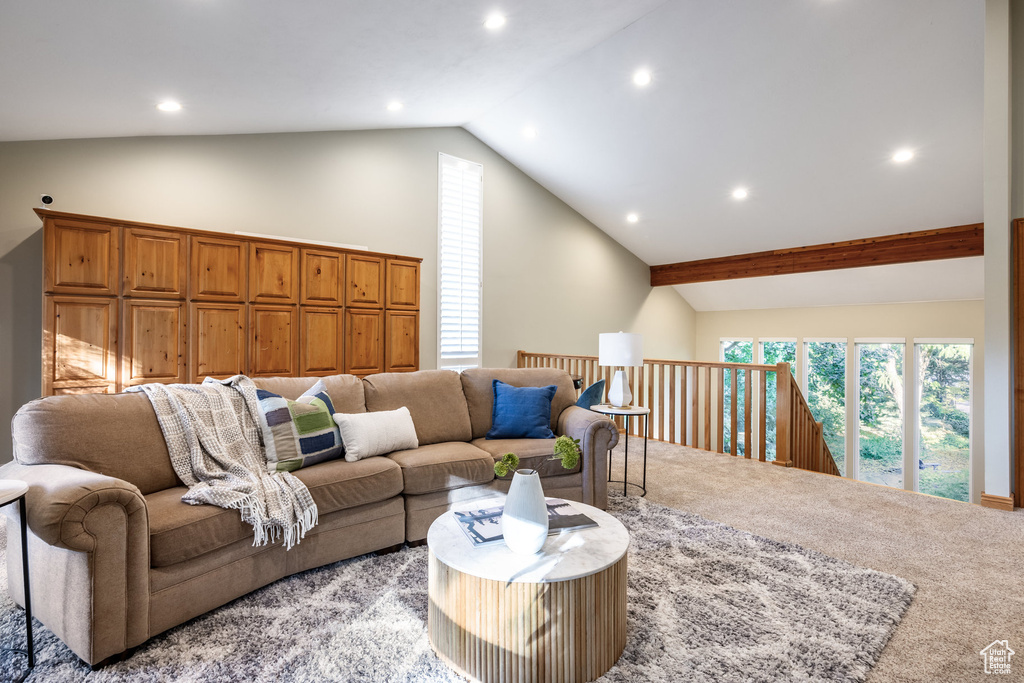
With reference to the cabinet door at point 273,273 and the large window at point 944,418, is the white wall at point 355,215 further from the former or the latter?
the large window at point 944,418

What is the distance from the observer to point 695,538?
2.73 metres

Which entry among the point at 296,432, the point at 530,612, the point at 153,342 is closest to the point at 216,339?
the point at 153,342

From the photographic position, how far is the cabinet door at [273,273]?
427cm

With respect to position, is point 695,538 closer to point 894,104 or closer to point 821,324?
point 894,104

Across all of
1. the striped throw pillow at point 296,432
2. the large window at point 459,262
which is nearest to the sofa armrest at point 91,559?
the striped throw pillow at point 296,432

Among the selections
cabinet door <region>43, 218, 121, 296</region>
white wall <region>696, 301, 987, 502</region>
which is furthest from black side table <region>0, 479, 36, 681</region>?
white wall <region>696, 301, 987, 502</region>

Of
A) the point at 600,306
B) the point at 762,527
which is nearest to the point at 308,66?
the point at 762,527

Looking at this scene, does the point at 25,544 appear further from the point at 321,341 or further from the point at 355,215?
the point at 355,215

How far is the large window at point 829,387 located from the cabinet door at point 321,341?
621 centimetres

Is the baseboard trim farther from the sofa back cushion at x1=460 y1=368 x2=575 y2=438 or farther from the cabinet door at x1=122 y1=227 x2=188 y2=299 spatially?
the cabinet door at x1=122 y1=227 x2=188 y2=299

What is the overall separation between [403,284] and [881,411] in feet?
20.4

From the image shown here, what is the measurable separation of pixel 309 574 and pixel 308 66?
3334 mm

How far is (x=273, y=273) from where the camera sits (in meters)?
4.37

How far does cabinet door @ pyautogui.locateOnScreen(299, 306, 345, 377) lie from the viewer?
454 centimetres
